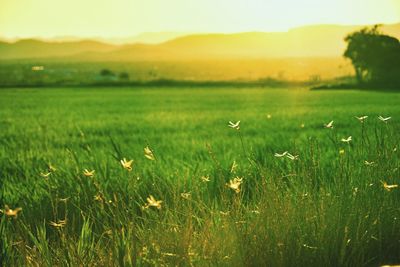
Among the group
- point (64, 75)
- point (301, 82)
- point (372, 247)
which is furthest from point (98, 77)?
point (372, 247)

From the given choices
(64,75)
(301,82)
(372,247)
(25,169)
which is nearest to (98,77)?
(64,75)

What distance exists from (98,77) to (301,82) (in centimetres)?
2362

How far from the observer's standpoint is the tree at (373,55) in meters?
40.9

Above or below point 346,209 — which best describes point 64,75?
below

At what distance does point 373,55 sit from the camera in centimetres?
4969

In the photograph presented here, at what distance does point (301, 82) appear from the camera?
48344mm

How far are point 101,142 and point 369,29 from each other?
4612cm

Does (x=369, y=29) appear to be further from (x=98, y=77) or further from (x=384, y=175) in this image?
(x=384, y=175)

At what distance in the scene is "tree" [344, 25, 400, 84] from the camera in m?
40.9

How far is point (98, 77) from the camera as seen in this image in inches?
2468

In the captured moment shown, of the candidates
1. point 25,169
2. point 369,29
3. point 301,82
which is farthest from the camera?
point 369,29

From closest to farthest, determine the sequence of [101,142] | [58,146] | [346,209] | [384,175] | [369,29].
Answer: [346,209] → [384,175] → [58,146] → [101,142] → [369,29]

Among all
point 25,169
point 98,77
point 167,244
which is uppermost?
point 167,244

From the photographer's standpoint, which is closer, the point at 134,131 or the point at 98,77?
the point at 134,131
